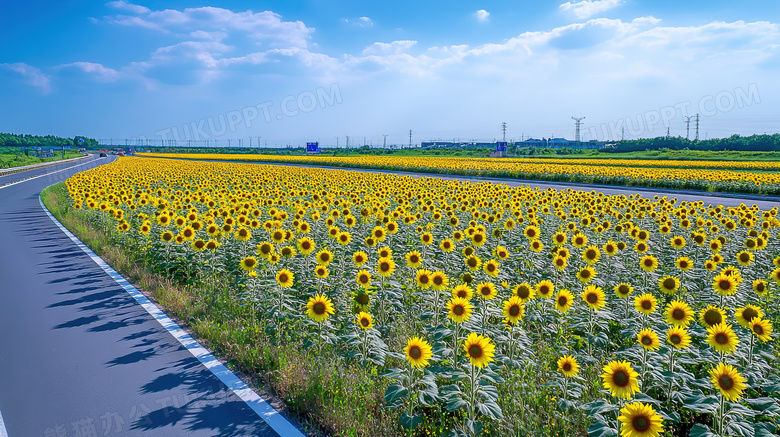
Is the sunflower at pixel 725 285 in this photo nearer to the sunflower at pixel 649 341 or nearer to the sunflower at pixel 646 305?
the sunflower at pixel 646 305

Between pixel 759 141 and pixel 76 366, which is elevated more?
pixel 759 141

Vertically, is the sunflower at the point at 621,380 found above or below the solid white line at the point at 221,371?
above

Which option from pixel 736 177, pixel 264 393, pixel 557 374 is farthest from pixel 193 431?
pixel 736 177

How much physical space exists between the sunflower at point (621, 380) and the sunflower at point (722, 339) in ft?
2.71

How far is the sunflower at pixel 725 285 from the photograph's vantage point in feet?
15.5

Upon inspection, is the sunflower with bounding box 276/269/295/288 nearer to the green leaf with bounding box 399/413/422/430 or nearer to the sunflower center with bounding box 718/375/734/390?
the green leaf with bounding box 399/413/422/430

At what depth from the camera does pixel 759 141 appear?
80.1 m

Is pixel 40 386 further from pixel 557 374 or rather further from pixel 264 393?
pixel 557 374

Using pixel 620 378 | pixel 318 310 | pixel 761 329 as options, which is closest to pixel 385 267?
pixel 318 310

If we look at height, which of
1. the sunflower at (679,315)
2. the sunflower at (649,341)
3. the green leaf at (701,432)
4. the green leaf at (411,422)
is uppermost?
the sunflower at (679,315)

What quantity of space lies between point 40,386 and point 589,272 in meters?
5.39

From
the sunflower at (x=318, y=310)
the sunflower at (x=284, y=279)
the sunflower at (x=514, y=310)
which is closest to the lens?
the sunflower at (x=514, y=310)

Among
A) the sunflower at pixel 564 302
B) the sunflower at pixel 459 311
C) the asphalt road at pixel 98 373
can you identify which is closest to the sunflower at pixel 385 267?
the sunflower at pixel 459 311

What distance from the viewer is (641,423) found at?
282cm
